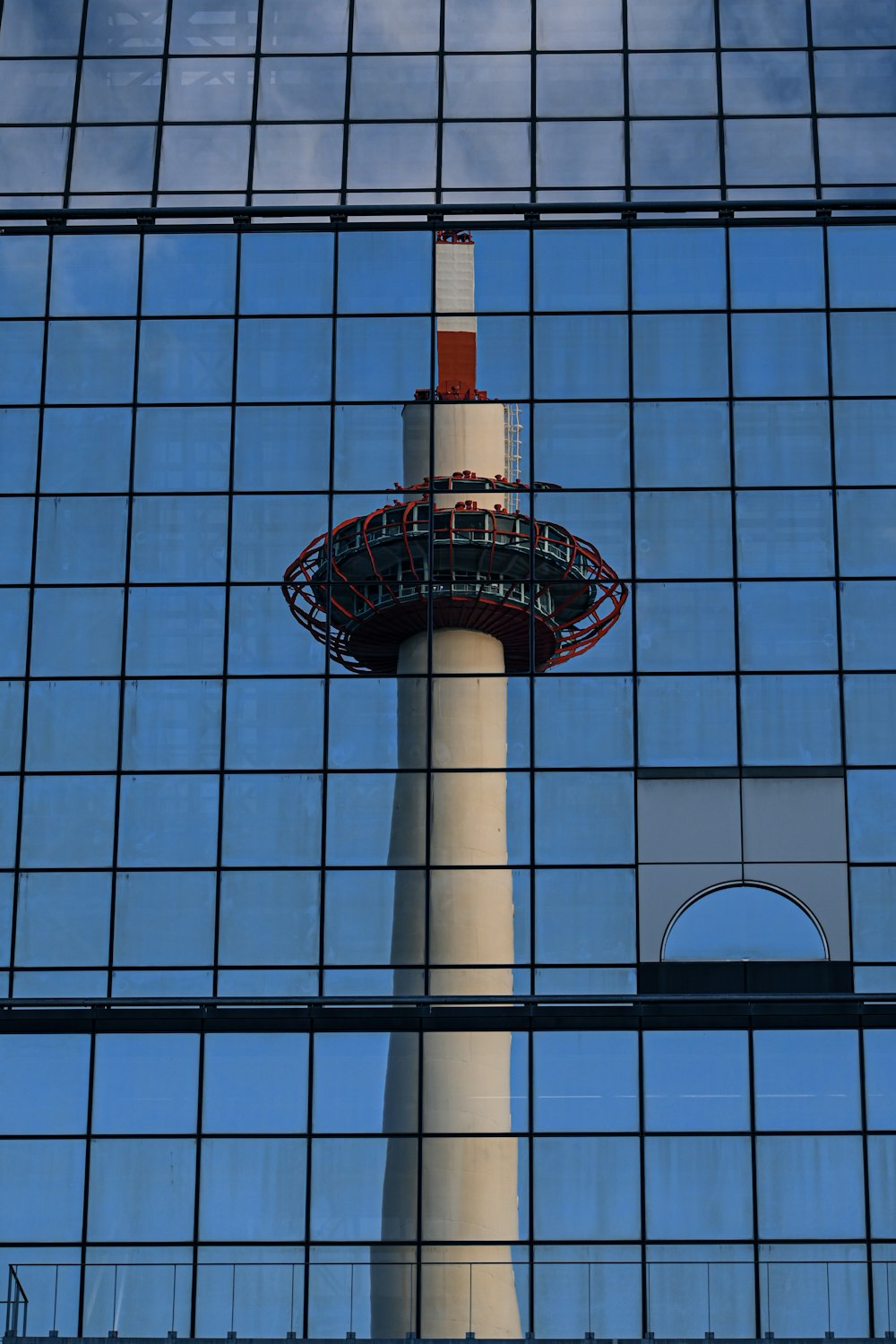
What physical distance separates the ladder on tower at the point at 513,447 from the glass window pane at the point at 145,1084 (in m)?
12.7

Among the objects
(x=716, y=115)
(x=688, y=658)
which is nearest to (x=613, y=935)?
(x=688, y=658)

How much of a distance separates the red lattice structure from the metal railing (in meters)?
11.7

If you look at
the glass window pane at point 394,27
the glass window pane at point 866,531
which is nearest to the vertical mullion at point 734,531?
the glass window pane at point 866,531

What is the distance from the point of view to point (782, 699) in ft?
149

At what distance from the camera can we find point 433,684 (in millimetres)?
46062

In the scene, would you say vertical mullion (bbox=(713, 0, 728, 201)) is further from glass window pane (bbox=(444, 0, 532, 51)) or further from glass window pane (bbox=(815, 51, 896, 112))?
glass window pane (bbox=(444, 0, 532, 51))

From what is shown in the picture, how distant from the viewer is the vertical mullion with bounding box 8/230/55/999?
4447 cm

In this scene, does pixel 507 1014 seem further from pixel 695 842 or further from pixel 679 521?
pixel 679 521

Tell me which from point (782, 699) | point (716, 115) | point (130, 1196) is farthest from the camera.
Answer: point (716, 115)

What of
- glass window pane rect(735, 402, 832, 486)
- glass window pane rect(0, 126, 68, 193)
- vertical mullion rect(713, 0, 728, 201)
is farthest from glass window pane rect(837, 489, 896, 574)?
glass window pane rect(0, 126, 68, 193)

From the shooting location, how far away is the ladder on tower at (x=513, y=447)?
46531 mm

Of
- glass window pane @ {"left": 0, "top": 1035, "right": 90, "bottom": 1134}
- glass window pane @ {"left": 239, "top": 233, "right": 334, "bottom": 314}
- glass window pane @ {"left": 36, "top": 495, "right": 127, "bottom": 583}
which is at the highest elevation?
glass window pane @ {"left": 239, "top": 233, "right": 334, "bottom": 314}

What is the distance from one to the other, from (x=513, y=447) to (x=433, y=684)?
5201 mm

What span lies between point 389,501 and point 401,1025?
35.3 ft
